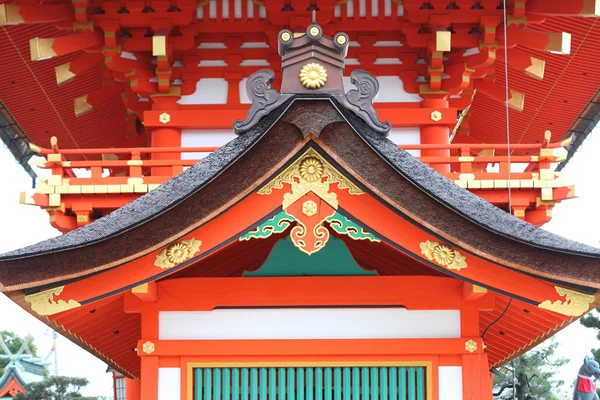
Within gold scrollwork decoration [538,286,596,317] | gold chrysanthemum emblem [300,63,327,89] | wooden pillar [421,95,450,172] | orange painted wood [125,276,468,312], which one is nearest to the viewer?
gold chrysanthemum emblem [300,63,327,89]

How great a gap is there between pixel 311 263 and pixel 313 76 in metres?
1.64

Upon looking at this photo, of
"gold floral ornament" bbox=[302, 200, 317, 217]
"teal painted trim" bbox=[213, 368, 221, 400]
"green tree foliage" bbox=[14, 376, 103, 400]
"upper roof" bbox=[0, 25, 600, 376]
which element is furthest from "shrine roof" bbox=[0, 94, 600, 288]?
"green tree foliage" bbox=[14, 376, 103, 400]

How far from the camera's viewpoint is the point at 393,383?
25.0ft

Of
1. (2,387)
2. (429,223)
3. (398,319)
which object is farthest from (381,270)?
(2,387)

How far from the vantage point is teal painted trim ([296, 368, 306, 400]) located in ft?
24.9

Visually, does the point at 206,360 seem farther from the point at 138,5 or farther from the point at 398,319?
the point at 138,5

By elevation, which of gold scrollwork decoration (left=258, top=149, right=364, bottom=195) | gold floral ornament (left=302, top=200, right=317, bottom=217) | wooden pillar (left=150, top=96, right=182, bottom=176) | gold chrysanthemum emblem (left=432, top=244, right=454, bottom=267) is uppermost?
wooden pillar (left=150, top=96, right=182, bottom=176)

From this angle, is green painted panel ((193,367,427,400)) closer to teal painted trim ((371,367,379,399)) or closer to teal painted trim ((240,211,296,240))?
teal painted trim ((371,367,379,399))

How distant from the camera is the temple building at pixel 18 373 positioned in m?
26.7

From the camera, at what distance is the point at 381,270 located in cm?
788

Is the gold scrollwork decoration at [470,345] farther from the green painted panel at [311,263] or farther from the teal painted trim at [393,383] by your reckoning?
the green painted panel at [311,263]

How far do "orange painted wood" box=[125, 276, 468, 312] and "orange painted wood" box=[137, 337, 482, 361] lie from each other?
0.25 meters

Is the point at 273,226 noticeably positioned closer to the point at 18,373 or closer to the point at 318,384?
the point at 318,384

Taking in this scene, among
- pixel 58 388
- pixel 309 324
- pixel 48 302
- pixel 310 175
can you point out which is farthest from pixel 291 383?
pixel 58 388
